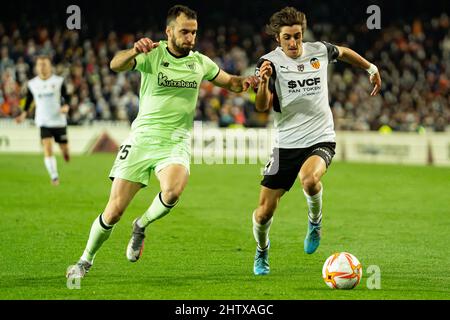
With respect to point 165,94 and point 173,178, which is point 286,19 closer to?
point 165,94

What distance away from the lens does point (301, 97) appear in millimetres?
10188

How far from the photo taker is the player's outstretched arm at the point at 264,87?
9375 millimetres

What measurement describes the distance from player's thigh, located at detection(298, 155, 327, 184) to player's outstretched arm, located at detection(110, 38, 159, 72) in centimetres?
217

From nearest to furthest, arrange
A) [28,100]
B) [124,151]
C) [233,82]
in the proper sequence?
[124,151] < [233,82] < [28,100]

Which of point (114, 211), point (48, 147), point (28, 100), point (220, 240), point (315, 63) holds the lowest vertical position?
point (220, 240)

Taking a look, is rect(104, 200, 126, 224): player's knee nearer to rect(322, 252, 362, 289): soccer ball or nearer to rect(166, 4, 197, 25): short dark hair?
rect(166, 4, 197, 25): short dark hair

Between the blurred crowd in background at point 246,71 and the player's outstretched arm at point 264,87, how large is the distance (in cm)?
2233

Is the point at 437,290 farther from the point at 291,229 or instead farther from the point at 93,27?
the point at 93,27

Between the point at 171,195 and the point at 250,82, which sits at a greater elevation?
the point at 250,82

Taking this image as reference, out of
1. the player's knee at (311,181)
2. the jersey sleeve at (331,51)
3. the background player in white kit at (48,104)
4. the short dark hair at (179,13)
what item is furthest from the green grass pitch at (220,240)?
the short dark hair at (179,13)

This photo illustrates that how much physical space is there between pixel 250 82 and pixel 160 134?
1063 mm

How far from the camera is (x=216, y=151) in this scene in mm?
29906

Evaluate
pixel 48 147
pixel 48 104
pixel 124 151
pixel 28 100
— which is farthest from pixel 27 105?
pixel 124 151

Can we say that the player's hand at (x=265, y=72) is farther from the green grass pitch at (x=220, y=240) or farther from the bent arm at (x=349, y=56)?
the green grass pitch at (x=220, y=240)
